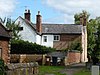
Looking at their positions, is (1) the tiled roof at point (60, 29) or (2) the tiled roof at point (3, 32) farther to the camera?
(1) the tiled roof at point (60, 29)

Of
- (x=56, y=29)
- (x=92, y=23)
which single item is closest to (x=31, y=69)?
(x=56, y=29)

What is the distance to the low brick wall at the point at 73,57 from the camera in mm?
58319

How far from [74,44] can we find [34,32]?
373 inches

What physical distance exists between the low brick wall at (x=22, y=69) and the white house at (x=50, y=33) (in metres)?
39.2

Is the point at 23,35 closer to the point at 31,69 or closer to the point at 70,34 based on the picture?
the point at 70,34

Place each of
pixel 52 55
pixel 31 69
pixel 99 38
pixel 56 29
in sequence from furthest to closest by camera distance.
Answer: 1. pixel 56 29
2. pixel 52 55
3. pixel 99 38
4. pixel 31 69

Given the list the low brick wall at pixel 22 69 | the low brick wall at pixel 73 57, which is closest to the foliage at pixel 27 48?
the low brick wall at pixel 73 57

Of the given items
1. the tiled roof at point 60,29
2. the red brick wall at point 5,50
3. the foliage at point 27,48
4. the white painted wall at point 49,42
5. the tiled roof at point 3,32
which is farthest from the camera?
the white painted wall at point 49,42

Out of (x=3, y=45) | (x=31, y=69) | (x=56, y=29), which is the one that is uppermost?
(x=56, y=29)

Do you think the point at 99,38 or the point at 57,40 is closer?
the point at 99,38

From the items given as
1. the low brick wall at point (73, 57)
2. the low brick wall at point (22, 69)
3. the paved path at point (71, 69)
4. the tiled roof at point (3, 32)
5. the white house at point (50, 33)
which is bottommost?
the paved path at point (71, 69)

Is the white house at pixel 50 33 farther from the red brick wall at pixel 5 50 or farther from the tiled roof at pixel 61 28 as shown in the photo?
the red brick wall at pixel 5 50

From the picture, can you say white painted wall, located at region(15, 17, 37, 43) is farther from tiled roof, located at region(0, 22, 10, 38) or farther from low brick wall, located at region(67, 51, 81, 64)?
tiled roof, located at region(0, 22, 10, 38)

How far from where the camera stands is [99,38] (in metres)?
49.2
